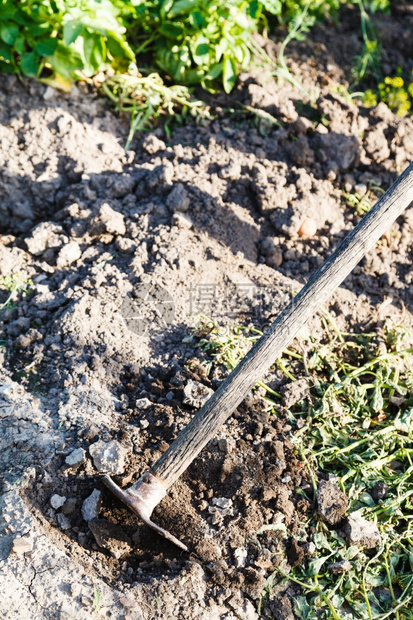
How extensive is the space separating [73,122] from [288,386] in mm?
2016

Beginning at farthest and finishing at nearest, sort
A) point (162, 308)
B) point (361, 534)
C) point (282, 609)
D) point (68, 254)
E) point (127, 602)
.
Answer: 1. point (68, 254)
2. point (162, 308)
3. point (361, 534)
4. point (282, 609)
5. point (127, 602)

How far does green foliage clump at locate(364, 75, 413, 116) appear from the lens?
3896 millimetres

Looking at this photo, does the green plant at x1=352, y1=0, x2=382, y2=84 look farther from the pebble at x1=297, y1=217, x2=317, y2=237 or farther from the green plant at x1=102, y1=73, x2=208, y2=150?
the pebble at x1=297, y1=217, x2=317, y2=237

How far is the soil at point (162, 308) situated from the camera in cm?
Result: 224

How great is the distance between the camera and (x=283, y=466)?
98.6 inches

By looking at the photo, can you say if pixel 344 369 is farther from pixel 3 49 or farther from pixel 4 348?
pixel 3 49

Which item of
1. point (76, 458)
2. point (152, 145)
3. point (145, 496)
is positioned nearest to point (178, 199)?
point (152, 145)

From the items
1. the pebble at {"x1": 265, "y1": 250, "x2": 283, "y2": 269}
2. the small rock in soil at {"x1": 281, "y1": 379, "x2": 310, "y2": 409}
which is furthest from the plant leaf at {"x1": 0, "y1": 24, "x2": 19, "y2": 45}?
the small rock in soil at {"x1": 281, "y1": 379, "x2": 310, "y2": 409}

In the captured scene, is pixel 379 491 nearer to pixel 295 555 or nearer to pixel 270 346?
pixel 295 555

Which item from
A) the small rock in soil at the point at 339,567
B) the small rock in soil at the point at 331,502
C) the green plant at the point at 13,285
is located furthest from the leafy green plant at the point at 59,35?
the small rock in soil at the point at 339,567

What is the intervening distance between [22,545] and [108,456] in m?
0.44

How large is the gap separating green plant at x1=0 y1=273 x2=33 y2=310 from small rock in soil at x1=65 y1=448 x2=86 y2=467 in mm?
960

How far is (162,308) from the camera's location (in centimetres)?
296

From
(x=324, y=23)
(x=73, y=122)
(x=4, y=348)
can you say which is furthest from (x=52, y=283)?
(x=324, y=23)
